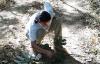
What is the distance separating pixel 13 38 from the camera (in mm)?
5914

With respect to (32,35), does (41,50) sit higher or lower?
lower

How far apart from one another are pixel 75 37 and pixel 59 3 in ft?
5.44

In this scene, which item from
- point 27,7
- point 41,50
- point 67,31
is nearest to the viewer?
point 41,50

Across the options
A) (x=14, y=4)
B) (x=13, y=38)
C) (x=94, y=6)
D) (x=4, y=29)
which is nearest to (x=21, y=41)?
(x=13, y=38)

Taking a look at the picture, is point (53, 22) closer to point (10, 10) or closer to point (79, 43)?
point (79, 43)

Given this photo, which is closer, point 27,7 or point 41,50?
point 41,50

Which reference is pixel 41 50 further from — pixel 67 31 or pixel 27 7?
pixel 27 7

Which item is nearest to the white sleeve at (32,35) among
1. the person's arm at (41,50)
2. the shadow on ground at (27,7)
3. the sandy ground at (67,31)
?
the person's arm at (41,50)

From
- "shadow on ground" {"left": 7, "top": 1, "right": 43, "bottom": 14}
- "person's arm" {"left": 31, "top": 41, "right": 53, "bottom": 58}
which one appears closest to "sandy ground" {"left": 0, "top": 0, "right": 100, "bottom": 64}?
"shadow on ground" {"left": 7, "top": 1, "right": 43, "bottom": 14}

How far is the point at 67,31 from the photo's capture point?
20.0 ft

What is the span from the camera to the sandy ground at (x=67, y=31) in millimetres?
5414

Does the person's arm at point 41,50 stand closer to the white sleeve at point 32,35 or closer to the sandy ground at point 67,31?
the white sleeve at point 32,35

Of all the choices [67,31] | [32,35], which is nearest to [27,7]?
[67,31]

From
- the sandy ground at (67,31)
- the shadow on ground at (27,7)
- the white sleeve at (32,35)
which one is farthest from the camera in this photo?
the shadow on ground at (27,7)
